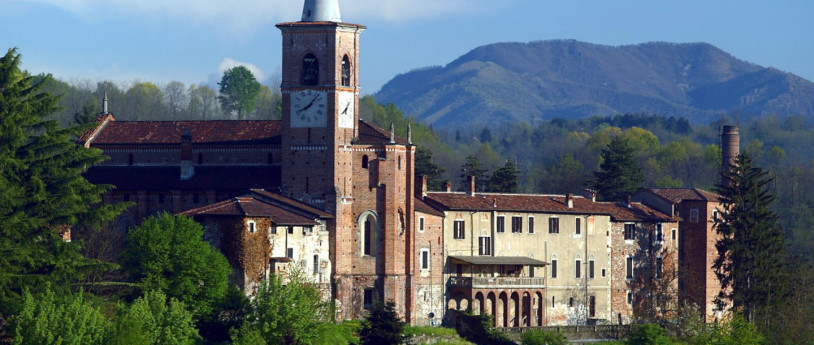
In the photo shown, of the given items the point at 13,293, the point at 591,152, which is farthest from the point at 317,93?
the point at 591,152

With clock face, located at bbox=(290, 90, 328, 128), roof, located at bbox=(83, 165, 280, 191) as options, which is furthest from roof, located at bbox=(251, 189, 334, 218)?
clock face, located at bbox=(290, 90, 328, 128)

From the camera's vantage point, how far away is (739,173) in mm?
99688

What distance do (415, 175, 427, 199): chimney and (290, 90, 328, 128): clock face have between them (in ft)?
31.6

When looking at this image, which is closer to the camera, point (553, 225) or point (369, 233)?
point (369, 233)

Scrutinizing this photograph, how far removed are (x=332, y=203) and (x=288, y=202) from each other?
2.35 m

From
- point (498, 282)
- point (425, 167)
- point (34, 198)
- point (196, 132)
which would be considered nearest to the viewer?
point (34, 198)

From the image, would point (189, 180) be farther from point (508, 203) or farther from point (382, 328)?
point (508, 203)

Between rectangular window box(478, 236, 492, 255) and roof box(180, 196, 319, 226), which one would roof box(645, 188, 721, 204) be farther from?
roof box(180, 196, 319, 226)

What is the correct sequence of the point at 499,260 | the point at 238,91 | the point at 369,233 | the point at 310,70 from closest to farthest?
the point at 310,70
the point at 369,233
the point at 499,260
the point at 238,91

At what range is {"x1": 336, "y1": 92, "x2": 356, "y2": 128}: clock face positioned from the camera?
262 ft

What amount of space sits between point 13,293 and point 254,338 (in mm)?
9926

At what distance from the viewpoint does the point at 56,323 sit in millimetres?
60469

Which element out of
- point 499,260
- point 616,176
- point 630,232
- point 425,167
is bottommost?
point 499,260

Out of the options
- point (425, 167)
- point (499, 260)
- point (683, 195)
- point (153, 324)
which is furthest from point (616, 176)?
point (153, 324)
